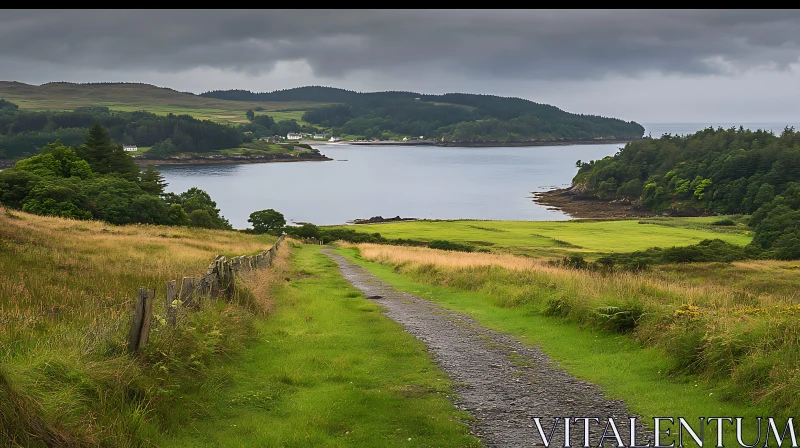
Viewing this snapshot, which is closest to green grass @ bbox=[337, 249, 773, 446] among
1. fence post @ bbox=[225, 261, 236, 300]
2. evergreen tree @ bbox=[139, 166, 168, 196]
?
fence post @ bbox=[225, 261, 236, 300]

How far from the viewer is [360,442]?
731 cm

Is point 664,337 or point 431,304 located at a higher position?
point 664,337

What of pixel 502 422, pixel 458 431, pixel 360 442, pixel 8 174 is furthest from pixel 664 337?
pixel 8 174

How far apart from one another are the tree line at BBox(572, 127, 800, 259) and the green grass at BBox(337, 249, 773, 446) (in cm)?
10507

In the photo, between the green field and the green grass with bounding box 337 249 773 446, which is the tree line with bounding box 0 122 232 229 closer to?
the green field

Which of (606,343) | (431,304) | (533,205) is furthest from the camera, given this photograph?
(533,205)

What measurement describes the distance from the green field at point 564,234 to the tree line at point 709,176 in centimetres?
1422

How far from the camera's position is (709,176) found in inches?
6422

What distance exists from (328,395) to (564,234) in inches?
3426

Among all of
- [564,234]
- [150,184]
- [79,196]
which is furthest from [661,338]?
[150,184]

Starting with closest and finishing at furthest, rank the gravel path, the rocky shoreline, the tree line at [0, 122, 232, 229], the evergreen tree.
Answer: the gravel path < the tree line at [0, 122, 232, 229] < the evergreen tree < the rocky shoreline

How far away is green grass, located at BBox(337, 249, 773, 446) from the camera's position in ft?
27.0

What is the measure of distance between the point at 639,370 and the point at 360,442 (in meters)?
5.46

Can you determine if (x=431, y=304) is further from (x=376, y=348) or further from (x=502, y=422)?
(x=502, y=422)
